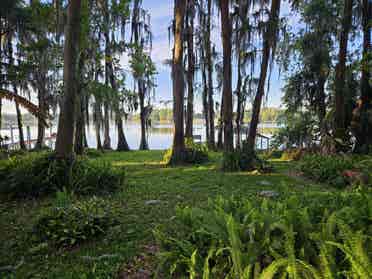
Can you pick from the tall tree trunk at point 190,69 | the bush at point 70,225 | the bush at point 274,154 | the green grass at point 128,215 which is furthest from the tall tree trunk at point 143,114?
the bush at point 70,225

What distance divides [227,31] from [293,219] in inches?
205

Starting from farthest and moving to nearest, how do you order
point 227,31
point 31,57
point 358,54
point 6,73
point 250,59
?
1. point 250,59
2. point 31,57
3. point 358,54
4. point 6,73
5. point 227,31

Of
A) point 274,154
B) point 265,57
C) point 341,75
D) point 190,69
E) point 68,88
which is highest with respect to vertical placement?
point 190,69

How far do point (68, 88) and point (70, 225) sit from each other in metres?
2.63

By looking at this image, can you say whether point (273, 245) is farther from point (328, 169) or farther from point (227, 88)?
point (227, 88)

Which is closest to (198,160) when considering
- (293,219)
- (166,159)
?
(166,159)

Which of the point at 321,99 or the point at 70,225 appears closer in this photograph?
the point at 70,225

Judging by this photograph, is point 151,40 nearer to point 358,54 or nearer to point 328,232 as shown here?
point 358,54

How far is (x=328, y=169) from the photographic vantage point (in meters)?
4.91

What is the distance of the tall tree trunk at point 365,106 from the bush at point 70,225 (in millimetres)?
7053

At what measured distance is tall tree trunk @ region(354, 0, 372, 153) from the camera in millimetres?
6598

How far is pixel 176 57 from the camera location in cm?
675

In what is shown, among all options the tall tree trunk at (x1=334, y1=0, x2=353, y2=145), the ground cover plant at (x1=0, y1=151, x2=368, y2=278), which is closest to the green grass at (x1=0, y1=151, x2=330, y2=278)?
the ground cover plant at (x1=0, y1=151, x2=368, y2=278)

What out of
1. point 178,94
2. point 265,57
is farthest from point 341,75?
point 178,94
